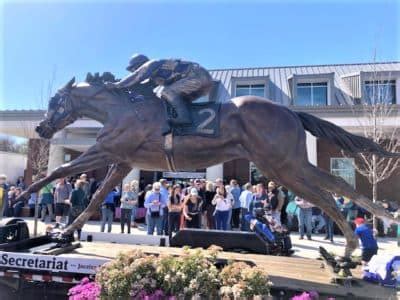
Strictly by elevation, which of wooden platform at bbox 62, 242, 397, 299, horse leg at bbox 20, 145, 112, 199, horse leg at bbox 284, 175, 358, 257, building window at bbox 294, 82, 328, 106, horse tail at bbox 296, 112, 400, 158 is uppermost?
building window at bbox 294, 82, 328, 106

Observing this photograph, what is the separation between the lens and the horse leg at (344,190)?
3555 millimetres

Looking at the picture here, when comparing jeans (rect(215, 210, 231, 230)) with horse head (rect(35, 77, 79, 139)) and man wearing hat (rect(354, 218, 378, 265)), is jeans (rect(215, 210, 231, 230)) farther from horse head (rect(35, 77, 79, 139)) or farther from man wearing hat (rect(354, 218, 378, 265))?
horse head (rect(35, 77, 79, 139))

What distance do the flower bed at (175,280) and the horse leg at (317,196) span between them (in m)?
1.13

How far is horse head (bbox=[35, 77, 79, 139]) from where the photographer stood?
14.9 ft

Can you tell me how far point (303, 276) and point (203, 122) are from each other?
2.03 meters

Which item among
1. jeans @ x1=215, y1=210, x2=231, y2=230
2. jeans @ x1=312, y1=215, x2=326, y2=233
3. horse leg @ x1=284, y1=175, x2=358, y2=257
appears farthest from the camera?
jeans @ x1=312, y1=215, x2=326, y2=233

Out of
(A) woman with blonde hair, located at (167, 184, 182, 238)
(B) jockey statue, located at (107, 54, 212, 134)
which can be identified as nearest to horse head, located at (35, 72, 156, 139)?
(B) jockey statue, located at (107, 54, 212, 134)

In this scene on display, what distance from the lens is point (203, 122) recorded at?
4031 millimetres

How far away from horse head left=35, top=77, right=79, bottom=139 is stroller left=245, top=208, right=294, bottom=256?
393 cm

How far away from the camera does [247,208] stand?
1020 centimetres

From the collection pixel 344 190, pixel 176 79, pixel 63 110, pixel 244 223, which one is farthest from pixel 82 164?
pixel 244 223

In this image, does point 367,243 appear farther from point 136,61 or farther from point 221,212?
point 221,212

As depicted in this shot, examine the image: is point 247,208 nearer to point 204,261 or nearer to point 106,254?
point 106,254

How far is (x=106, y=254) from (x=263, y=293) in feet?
7.61
